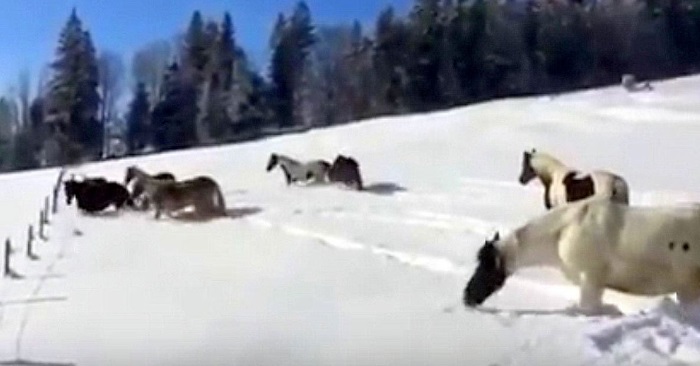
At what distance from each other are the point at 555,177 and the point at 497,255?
1.67 meters

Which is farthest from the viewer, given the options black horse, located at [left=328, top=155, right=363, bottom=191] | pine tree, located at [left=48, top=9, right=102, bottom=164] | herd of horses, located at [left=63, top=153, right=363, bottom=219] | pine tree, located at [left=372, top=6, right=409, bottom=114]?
black horse, located at [left=328, top=155, right=363, bottom=191]

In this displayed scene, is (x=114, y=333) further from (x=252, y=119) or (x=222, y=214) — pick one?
(x=222, y=214)

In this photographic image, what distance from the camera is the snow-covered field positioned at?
1.74 meters

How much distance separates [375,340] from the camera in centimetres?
180

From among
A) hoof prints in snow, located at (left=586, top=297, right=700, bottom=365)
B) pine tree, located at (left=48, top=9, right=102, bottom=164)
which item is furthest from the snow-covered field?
pine tree, located at (left=48, top=9, right=102, bottom=164)

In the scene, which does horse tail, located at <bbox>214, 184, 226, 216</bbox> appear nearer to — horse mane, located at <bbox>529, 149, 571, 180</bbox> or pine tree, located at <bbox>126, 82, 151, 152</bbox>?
horse mane, located at <bbox>529, 149, 571, 180</bbox>

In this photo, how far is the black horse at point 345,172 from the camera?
5031 millimetres

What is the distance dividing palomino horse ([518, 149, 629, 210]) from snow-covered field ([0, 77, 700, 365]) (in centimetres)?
9

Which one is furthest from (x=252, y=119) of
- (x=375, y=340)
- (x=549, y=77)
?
(x=549, y=77)

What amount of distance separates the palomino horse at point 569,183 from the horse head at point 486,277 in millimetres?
877

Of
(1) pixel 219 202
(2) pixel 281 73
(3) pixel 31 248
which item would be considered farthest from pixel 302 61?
(1) pixel 219 202

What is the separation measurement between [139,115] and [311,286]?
2.08ft

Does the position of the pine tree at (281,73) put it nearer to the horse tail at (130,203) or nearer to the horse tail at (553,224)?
the horse tail at (553,224)

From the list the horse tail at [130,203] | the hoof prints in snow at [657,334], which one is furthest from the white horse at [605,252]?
the horse tail at [130,203]
